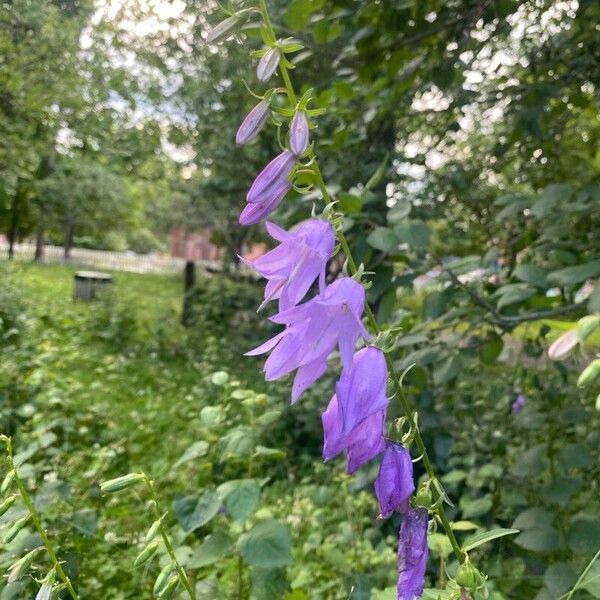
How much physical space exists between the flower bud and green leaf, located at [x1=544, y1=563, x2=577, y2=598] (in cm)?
147

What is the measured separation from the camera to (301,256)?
744mm

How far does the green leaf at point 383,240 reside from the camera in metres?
1.66

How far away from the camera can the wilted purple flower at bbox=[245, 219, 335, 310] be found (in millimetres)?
732

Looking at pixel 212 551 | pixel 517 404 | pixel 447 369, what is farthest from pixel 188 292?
pixel 212 551

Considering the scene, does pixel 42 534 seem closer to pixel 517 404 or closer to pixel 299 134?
pixel 299 134

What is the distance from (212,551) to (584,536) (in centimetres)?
101

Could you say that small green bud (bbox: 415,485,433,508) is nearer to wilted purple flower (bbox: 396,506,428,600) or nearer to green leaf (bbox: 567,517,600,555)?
wilted purple flower (bbox: 396,506,428,600)

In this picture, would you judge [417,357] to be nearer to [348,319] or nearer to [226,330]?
[348,319]

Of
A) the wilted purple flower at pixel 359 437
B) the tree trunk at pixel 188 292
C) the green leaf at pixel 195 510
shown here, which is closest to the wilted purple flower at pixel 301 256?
the wilted purple flower at pixel 359 437

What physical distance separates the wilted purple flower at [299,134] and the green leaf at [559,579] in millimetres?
1320

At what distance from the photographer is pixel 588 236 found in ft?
7.94

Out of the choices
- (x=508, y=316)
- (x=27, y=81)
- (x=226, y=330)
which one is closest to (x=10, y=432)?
(x=508, y=316)

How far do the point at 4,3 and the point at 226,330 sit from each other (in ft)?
12.7

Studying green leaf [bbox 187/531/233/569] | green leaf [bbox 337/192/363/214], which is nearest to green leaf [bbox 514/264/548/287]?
green leaf [bbox 337/192/363/214]
